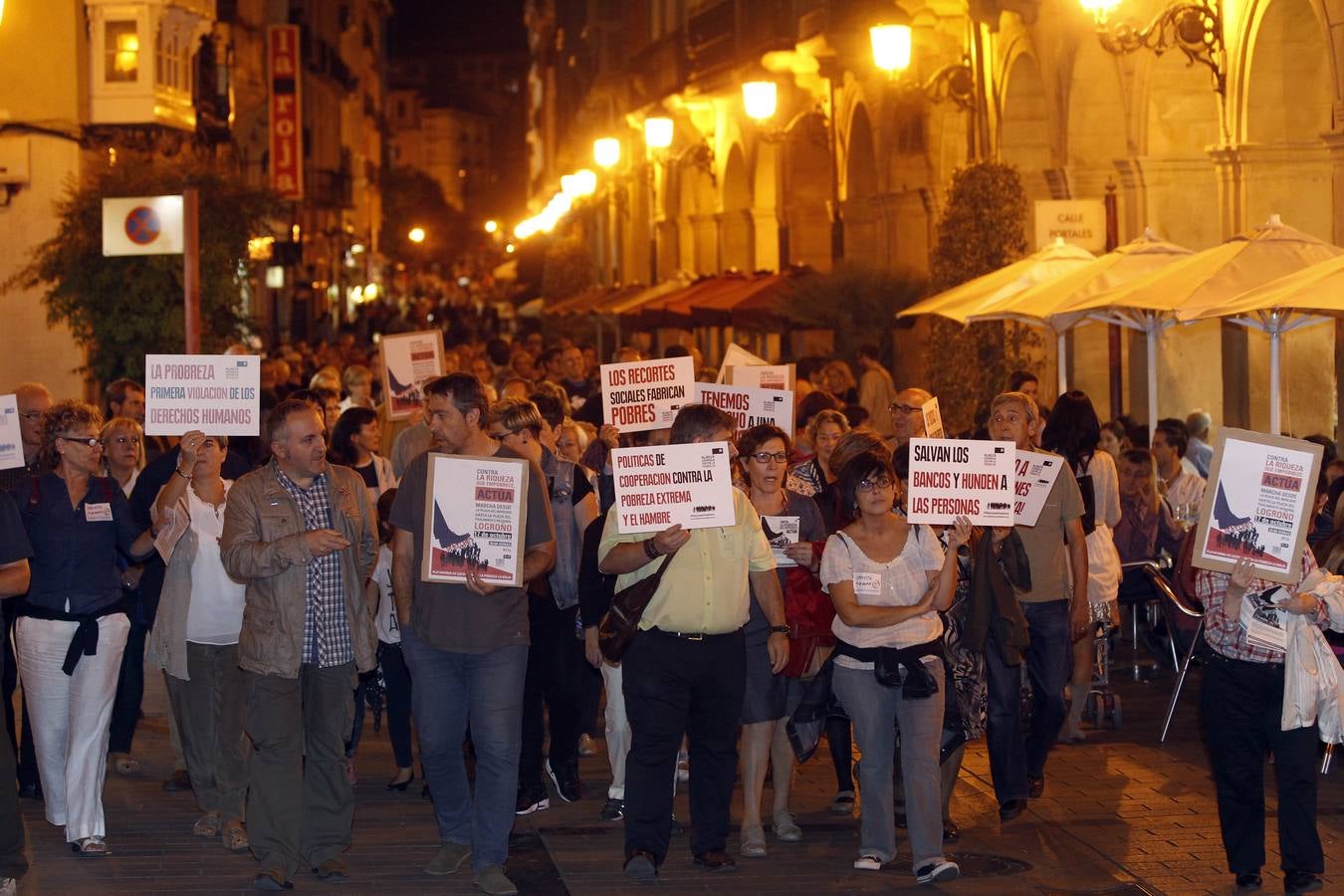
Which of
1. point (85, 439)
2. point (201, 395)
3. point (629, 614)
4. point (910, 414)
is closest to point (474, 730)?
point (629, 614)

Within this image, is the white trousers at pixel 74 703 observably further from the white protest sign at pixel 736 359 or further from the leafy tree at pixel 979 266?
the leafy tree at pixel 979 266

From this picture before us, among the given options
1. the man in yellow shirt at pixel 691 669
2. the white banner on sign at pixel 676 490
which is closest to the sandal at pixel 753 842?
the man in yellow shirt at pixel 691 669

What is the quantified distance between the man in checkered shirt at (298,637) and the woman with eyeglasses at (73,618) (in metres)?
0.85

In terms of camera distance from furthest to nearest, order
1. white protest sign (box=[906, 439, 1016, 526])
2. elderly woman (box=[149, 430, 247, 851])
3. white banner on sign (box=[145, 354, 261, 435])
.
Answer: white banner on sign (box=[145, 354, 261, 435]), elderly woman (box=[149, 430, 247, 851]), white protest sign (box=[906, 439, 1016, 526])

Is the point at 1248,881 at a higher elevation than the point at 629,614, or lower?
lower

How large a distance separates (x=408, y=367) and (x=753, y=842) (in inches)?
277

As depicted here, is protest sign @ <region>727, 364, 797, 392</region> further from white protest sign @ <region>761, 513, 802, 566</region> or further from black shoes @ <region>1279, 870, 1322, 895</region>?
black shoes @ <region>1279, 870, 1322, 895</region>

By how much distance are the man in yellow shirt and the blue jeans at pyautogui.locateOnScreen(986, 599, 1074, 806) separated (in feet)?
4.48

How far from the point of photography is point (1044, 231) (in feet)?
57.0

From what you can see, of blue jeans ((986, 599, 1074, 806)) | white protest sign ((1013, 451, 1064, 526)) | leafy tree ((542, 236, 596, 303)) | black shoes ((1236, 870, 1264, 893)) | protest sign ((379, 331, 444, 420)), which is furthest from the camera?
leafy tree ((542, 236, 596, 303))

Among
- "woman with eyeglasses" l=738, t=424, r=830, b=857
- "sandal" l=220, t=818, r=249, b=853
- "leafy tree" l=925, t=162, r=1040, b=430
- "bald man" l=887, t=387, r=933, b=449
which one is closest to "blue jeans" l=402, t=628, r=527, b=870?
"sandal" l=220, t=818, r=249, b=853

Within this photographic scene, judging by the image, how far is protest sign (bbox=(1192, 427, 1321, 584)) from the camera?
754 cm

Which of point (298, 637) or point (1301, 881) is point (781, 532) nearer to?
point (298, 637)

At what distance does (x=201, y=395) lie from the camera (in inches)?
376
